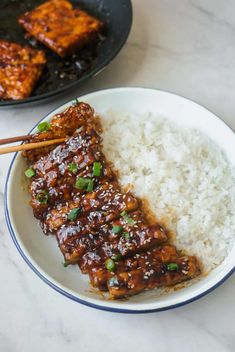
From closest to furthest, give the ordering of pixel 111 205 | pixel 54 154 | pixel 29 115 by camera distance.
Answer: pixel 111 205
pixel 54 154
pixel 29 115

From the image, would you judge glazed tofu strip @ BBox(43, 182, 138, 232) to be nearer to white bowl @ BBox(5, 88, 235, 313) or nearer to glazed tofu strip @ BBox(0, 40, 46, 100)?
white bowl @ BBox(5, 88, 235, 313)

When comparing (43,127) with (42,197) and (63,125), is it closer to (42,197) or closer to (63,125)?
(63,125)

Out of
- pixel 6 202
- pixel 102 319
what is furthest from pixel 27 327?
pixel 6 202

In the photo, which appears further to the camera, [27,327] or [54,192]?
[54,192]

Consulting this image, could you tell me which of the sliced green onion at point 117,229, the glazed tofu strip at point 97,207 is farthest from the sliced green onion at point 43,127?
the sliced green onion at point 117,229

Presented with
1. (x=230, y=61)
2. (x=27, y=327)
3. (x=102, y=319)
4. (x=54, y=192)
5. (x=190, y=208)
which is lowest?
(x=27, y=327)

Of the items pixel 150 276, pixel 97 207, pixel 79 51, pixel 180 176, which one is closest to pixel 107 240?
pixel 97 207

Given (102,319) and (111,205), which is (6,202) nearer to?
(111,205)
